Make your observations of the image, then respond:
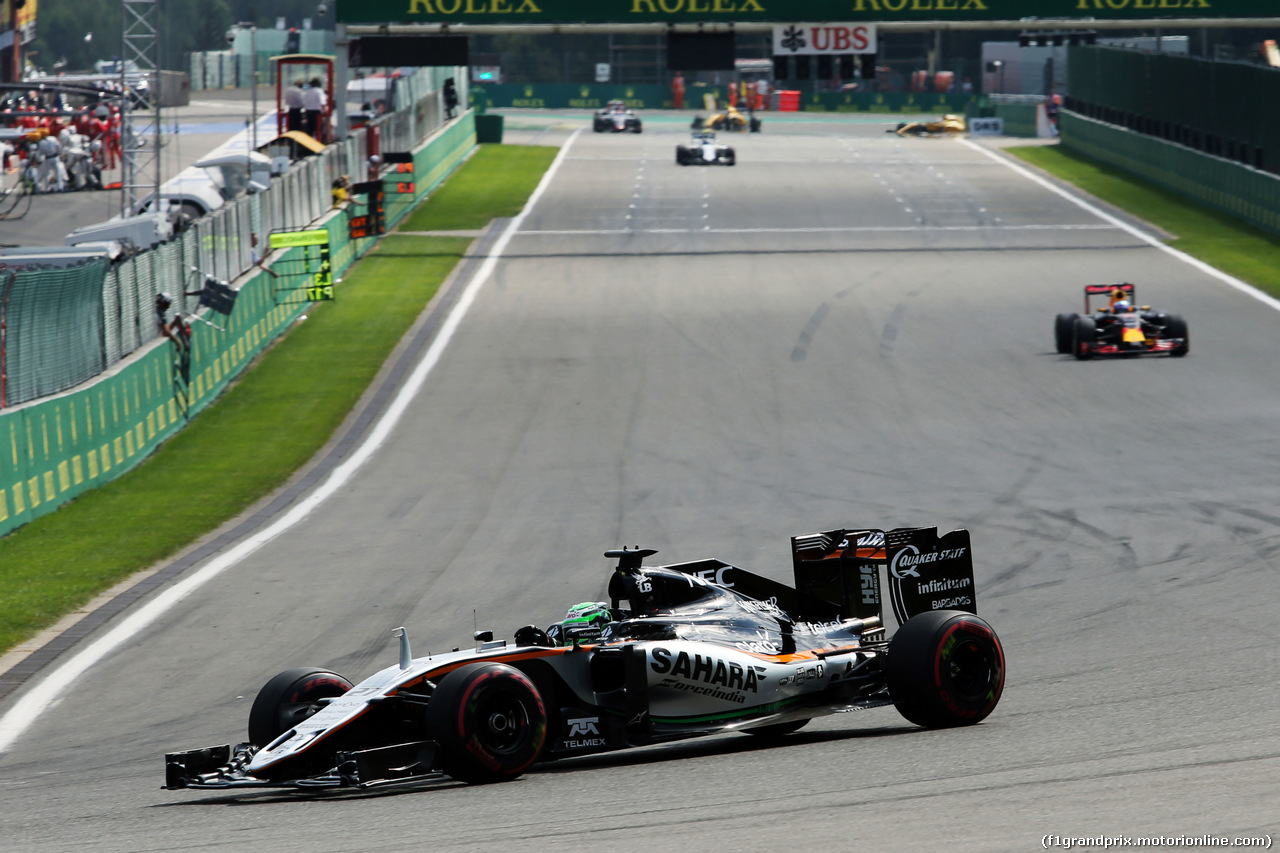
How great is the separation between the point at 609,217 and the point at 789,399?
1062 inches

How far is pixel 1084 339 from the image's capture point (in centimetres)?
2825

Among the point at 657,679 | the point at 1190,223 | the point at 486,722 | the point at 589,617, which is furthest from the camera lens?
the point at 1190,223

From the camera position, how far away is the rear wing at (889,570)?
9766 millimetres

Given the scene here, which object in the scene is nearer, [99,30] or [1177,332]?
[1177,332]

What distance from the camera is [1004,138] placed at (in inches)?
3319

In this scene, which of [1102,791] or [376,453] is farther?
[376,453]

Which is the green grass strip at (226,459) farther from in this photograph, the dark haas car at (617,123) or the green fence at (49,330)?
the dark haas car at (617,123)

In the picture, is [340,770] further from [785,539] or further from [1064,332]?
[1064,332]

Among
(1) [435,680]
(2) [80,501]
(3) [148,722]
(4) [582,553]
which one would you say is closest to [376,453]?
(2) [80,501]

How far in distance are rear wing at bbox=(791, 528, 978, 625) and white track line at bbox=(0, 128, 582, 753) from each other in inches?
212

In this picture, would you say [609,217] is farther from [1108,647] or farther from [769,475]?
[1108,647]

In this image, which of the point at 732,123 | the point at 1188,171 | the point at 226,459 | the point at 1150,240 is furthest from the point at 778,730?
the point at 732,123

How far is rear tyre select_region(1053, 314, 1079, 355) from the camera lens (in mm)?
28828

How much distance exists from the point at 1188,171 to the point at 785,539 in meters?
41.0
